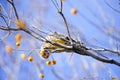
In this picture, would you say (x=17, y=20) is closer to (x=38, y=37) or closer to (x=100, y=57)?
(x=38, y=37)

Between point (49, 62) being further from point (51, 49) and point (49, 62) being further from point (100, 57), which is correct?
point (100, 57)

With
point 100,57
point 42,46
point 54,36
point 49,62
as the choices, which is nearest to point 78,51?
point 100,57

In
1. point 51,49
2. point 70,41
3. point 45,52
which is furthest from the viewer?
point 45,52

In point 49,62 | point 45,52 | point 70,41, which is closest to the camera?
point 70,41

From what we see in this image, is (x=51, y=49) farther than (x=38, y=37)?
Yes

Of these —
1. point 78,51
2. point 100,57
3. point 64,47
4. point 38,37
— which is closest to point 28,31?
point 38,37

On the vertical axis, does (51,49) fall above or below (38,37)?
below

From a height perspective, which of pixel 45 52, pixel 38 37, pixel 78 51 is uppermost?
pixel 38 37

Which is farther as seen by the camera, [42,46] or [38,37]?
[42,46]

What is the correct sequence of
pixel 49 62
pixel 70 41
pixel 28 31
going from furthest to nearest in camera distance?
pixel 49 62 < pixel 70 41 < pixel 28 31
